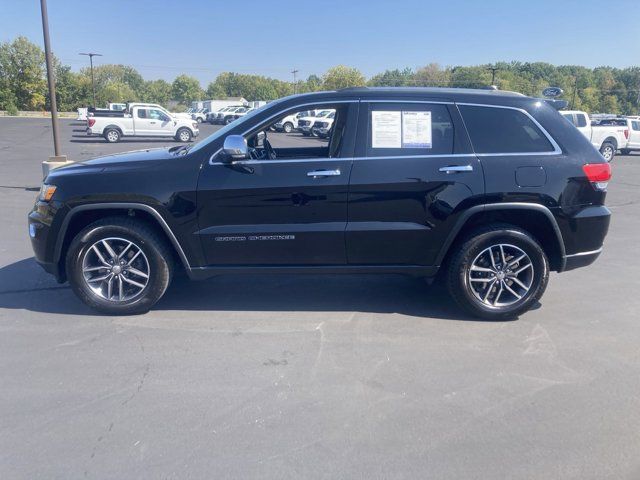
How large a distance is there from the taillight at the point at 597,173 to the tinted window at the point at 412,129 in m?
1.18

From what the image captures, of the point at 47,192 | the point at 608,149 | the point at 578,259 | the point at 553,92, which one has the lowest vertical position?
the point at 578,259

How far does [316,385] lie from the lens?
3920mm

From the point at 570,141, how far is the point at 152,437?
409 cm

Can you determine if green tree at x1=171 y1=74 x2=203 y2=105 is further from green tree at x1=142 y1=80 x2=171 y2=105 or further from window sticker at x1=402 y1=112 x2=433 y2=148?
window sticker at x1=402 y1=112 x2=433 y2=148

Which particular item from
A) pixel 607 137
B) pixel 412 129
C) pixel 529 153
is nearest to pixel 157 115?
pixel 607 137

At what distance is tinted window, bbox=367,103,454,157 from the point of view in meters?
4.99

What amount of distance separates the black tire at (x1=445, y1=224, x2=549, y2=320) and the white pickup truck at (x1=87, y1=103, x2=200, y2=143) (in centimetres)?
2496

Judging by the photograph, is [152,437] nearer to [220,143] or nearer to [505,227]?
[220,143]

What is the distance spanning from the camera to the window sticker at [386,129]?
16.4 ft

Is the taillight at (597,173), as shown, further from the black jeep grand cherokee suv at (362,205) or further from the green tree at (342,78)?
the green tree at (342,78)

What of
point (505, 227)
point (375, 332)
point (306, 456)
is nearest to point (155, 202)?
point (375, 332)

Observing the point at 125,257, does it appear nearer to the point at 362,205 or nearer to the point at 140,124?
the point at 362,205

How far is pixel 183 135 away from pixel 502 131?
82.9 feet

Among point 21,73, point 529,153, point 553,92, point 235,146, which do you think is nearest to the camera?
point 235,146
